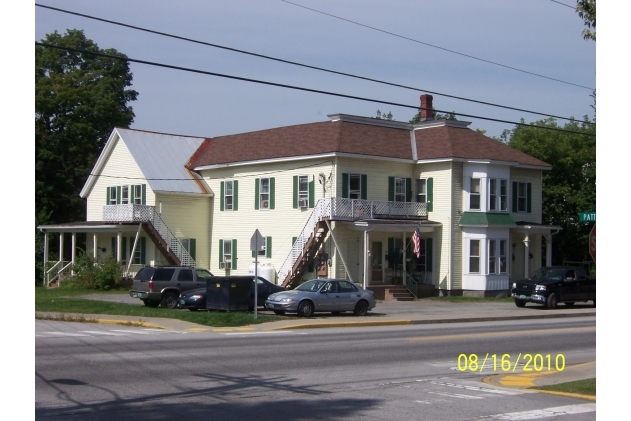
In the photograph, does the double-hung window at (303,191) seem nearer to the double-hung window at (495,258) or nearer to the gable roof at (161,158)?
the gable roof at (161,158)

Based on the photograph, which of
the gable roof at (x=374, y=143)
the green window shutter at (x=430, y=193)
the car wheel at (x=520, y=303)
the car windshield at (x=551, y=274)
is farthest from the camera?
the green window shutter at (x=430, y=193)

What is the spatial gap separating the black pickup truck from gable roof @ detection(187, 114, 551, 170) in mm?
7984

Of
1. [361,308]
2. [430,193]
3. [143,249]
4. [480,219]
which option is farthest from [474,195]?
[143,249]

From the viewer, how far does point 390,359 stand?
17734 millimetres

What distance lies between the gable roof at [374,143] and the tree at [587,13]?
80.2 ft

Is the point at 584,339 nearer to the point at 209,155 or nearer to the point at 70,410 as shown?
the point at 70,410

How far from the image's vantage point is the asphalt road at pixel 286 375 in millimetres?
11812

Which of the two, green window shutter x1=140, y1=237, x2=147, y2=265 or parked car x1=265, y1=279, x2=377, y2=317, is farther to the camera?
green window shutter x1=140, y1=237, x2=147, y2=265

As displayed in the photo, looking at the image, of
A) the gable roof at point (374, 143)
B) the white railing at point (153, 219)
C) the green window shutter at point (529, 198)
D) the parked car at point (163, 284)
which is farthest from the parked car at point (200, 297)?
the green window shutter at point (529, 198)

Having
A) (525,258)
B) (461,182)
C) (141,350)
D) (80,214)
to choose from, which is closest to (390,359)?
(141,350)

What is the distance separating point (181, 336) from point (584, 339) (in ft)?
36.0

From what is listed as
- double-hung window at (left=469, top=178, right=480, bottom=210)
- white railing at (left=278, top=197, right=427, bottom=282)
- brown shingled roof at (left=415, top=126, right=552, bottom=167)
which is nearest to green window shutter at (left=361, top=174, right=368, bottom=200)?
white railing at (left=278, top=197, right=427, bottom=282)

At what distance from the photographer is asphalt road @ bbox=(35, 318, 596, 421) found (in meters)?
11.8
